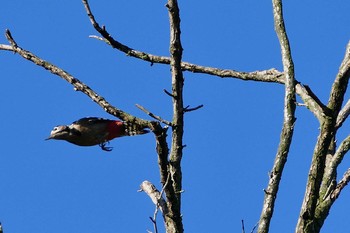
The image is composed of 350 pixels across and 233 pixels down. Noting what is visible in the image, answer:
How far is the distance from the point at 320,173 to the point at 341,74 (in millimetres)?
973

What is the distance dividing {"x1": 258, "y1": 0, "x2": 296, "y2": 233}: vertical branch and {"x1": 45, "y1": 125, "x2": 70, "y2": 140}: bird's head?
15.4 ft

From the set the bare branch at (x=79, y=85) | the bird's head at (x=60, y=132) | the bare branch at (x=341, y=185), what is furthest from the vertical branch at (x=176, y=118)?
the bird's head at (x=60, y=132)

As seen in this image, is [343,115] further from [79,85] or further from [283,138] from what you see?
[79,85]

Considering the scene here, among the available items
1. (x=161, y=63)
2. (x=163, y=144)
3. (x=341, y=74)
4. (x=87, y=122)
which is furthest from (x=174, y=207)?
(x=87, y=122)

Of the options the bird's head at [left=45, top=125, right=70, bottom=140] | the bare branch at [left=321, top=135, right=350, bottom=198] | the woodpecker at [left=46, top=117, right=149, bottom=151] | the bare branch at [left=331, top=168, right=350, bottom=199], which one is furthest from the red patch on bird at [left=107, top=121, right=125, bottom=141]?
the bare branch at [left=331, top=168, right=350, bottom=199]

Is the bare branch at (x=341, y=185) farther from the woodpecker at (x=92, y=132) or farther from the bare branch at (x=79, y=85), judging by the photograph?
the woodpecker at (x=92, y=132)

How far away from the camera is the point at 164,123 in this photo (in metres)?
6.23

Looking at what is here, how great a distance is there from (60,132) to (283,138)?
495 centimetres

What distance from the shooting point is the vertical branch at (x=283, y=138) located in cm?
677

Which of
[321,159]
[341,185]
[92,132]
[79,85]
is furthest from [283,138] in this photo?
[92,132]

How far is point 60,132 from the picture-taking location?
11.0 metres

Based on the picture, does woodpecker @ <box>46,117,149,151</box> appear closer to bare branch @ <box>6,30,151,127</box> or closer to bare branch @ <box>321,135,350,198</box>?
bare branch @ <box>6,30,151,127</box>

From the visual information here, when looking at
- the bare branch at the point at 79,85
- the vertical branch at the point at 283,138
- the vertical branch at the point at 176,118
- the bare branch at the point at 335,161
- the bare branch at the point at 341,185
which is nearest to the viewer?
the vertical branch at the point at 176,118

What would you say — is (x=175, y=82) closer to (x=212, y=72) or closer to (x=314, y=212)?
(x=314, y=212)
